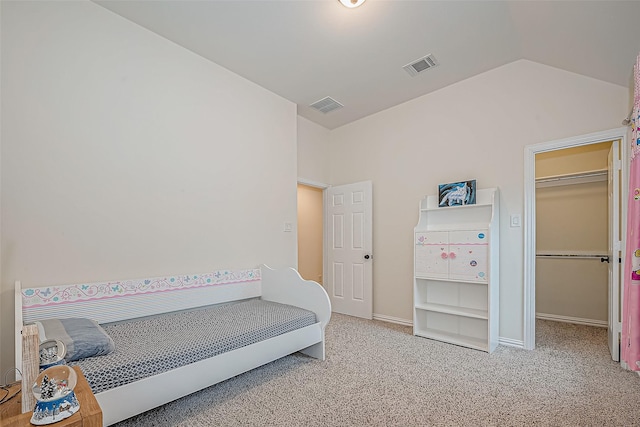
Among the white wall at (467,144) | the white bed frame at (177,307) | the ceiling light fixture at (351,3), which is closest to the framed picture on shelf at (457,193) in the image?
the white wall at (467,144)

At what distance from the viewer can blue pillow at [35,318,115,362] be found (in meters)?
1.57

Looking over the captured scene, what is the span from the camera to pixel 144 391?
1.64 m

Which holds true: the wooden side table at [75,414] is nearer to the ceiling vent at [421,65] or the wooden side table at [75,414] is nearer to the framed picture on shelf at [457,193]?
the framed picture on shelf at [457,193]

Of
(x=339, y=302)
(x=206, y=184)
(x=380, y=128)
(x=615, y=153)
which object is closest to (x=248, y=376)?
(x=206, y=184)

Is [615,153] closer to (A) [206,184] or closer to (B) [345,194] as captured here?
(B) [345,194]

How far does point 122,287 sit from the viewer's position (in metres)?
2.30

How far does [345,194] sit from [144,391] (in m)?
3.23

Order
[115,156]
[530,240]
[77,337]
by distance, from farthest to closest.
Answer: [530,240], [115,156], [77,337]

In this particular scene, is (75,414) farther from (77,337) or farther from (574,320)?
(574,320)

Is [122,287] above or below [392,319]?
above

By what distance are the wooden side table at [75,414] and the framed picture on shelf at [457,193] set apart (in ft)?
10.4

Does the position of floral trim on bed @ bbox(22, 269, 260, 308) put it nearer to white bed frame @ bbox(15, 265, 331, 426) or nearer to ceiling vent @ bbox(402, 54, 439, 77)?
white bed frame @ bbox(15, 265, 331, 426)

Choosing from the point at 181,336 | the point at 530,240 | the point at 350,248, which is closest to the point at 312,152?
the point at 350,248

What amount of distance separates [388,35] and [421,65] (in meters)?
0.64
